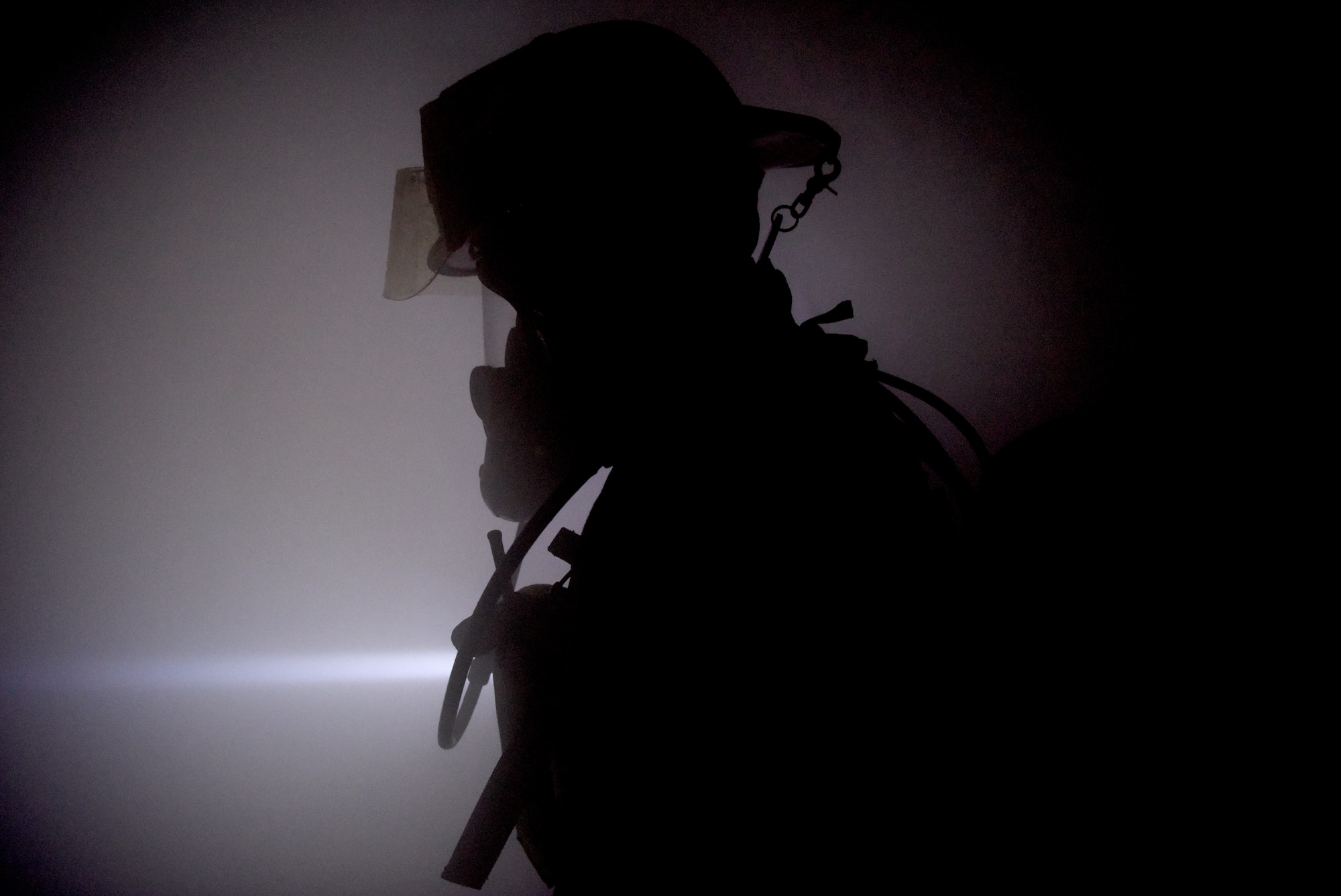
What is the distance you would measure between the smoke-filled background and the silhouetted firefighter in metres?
0.48

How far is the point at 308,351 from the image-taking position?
1104 millimetres

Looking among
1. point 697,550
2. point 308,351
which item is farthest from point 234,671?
point 697,550

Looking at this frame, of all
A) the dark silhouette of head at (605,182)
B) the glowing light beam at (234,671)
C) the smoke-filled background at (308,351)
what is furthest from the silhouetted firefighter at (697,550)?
the glowing light beam at (234,671)

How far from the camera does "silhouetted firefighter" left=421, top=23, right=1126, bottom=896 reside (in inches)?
16.6

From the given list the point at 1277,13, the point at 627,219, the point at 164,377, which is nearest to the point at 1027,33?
the point at 1277,13

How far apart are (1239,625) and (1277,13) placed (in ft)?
3.30

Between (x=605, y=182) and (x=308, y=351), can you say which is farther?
(x=308, y=351)

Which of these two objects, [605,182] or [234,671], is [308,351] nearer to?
[234,671]

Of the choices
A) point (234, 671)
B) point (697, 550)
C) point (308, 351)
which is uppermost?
point (308, 351)

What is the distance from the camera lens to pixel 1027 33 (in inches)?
36.4

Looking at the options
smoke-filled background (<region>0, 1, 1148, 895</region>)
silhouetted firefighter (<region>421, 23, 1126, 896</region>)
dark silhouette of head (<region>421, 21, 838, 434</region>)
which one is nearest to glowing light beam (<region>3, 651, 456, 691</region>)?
smoke-filled background (<region>0, 1, 1148, 895</region>)

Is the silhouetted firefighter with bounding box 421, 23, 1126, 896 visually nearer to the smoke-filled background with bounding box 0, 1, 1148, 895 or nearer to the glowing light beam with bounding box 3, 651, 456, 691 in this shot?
the smoke-filled background with bounding box 0, 1, 1148, 895

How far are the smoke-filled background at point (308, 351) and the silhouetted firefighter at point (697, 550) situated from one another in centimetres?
48

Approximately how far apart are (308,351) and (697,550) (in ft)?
3.62
